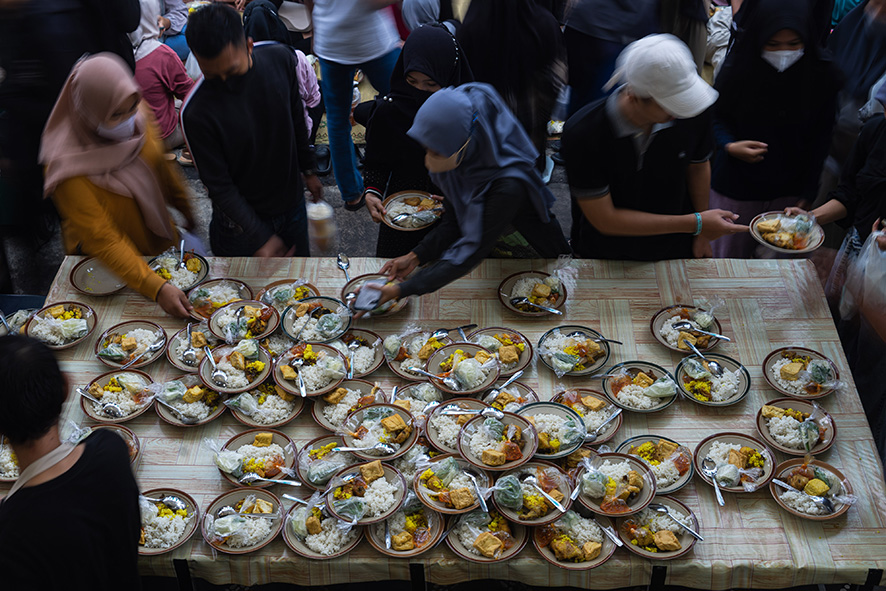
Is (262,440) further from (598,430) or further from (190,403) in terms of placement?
(598,430)

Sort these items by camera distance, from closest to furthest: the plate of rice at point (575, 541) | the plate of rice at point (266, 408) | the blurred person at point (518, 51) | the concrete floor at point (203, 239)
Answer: the plate of rice at point (575, 541) → the plate of rice at point (266, 408) → the blurred person at point (518, 51) → the concrete floor at point (203, 239)

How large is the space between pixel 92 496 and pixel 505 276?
1.87 metres

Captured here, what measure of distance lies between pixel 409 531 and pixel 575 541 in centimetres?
51

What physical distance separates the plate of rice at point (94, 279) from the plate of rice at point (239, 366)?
27.0 inches

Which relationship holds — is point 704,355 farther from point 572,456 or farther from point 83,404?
point 83,404

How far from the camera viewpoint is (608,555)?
2145 mm

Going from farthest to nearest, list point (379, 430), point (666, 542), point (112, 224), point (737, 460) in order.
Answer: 1. point (112, 224)
2. point (379, 430)
3. point (737, 460)
4. point (666, 542)

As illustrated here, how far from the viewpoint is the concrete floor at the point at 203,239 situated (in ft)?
15.7

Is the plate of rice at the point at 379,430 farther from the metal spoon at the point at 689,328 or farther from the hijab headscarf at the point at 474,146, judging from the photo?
the metal spoon at the point at 689,328

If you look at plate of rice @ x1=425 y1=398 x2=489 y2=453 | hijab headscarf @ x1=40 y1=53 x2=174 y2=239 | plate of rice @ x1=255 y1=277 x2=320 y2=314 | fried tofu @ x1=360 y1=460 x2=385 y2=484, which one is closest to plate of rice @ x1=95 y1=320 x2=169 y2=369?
plate of rice @ x1=255 y1=277 x2=320 y2=314

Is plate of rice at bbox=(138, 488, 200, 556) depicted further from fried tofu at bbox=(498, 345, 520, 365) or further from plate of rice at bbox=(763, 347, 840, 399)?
plate of rice at bbox=(763, 347, 840, 399)

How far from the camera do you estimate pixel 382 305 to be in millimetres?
2920

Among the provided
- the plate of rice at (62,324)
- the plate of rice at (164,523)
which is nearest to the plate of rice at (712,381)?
the plate of rice at (164,523)

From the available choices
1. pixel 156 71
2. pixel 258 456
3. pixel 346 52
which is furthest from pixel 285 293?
pixel 156 71
